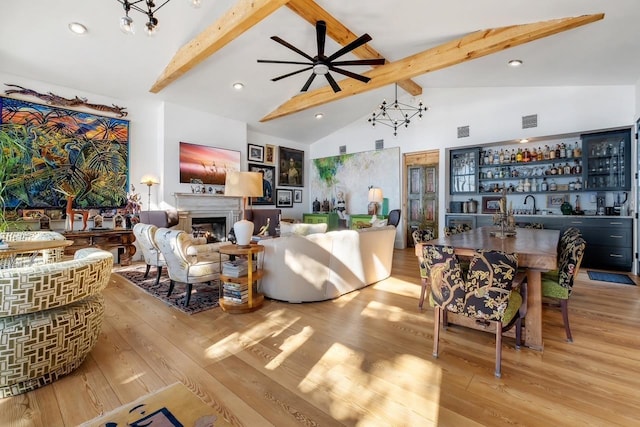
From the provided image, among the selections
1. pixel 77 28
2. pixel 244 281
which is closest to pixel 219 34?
pixel 77 28

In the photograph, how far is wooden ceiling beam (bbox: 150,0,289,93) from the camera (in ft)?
10.9

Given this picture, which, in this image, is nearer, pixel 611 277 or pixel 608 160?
pixel 611 277

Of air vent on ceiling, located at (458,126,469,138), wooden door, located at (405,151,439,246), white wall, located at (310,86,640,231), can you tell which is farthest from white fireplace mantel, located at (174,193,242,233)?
air vent on ceiling, located at (458,126,469,138)

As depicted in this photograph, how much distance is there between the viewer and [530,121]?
224 inches

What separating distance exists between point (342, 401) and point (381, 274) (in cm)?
275

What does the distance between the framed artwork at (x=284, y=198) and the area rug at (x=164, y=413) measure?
301 inches

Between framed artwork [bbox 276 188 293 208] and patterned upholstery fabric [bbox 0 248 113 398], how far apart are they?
669cm

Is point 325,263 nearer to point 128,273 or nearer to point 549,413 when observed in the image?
point 549,413

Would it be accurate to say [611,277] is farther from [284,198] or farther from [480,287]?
[284,198]

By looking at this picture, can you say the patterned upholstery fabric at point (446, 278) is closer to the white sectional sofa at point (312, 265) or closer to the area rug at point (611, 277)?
the white sectional sofa at point (312, 265)

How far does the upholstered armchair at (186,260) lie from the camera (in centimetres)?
319

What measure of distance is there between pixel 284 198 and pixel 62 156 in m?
5.16

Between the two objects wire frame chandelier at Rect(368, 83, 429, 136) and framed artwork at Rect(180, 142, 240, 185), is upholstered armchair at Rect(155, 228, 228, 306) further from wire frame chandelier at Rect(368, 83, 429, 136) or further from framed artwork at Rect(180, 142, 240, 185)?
wire frame chandelier at Rect(368, 83, 429, 136)

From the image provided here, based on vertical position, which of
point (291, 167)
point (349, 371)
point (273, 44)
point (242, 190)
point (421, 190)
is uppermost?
point (273, 44)
